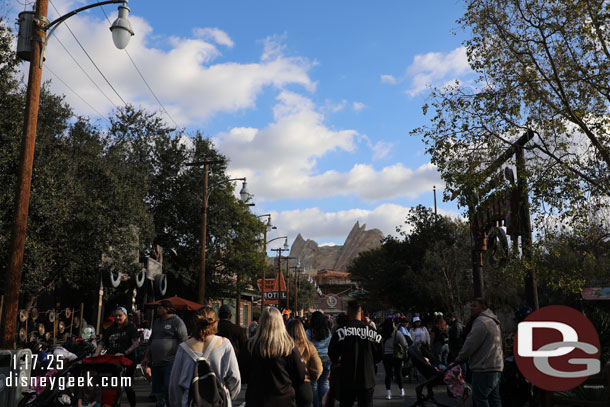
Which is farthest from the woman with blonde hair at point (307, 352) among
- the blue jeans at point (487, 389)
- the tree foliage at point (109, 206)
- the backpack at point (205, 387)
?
the tree foliage at point (109, 206)

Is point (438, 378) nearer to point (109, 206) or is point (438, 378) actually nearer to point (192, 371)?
point (192, 371)

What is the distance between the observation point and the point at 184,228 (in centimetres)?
3762

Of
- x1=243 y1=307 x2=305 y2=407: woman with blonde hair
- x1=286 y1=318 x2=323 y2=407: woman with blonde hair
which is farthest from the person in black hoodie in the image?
x1=243 y1=307 x2=305 y2=407: woman with blonde hair

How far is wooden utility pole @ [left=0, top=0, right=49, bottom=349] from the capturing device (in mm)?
9570

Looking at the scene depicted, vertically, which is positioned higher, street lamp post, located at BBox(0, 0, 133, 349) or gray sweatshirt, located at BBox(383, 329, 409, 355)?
street lamp post, located at BBox(0, 0, 133, 349)

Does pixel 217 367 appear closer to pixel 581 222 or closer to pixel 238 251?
pixel 581 222

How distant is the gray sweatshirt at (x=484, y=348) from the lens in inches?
282

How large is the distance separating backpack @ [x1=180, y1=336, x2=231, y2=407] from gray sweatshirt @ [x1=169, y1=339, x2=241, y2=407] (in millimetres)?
52

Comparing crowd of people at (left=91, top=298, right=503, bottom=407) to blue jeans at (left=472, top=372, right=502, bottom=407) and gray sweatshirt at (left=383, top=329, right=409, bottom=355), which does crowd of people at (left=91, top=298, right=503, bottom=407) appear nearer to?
blue jeans at (left=472, top=372, right=502, bottom=407)

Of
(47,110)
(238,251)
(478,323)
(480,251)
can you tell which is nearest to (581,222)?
(478,323)

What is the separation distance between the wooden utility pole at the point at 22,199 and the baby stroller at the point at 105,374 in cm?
252

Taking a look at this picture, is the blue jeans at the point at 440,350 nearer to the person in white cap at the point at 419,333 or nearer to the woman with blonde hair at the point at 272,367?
the person in white cap at the point at 419,333

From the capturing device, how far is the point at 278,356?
16.1ft

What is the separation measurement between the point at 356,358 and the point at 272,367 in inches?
79.9
